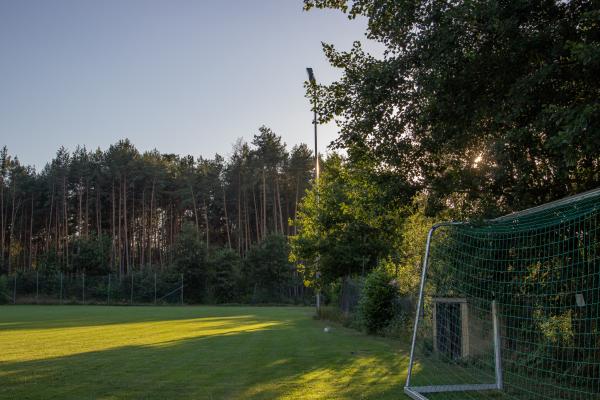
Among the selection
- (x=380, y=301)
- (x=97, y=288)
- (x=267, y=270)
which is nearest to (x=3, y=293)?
(x=97, y=288)

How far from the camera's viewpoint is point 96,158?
69.7 metres

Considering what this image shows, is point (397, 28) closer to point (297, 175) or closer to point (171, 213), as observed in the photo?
point (297, 175)

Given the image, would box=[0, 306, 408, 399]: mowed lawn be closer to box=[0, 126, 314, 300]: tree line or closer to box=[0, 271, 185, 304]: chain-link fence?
box=[0, 271, 185, 304]: chain-link fence

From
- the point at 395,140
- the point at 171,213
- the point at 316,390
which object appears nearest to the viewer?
the point at 316,390

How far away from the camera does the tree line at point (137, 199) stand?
6606cm

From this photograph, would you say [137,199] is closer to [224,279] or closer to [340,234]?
[224,279]

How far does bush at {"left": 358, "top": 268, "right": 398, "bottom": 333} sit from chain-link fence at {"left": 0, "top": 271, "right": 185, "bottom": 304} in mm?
36648

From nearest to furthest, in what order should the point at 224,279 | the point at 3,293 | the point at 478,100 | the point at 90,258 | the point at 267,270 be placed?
the point at 478,100 → the point at 3,293 → the point at 224,279 → the point at 267,270 → the point at 90,258

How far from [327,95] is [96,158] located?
210 feet

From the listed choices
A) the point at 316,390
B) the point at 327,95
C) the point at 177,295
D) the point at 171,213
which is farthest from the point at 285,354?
the point at 171,213

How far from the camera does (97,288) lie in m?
51.9

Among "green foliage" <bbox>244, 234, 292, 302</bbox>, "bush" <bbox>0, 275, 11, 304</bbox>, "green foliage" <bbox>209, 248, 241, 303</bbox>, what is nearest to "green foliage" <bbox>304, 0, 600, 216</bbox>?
"green foliage" <bbox>244, 234, 292, 302</bbox>

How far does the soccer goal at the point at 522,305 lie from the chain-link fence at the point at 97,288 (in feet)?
144

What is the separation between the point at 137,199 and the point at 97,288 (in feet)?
58.1
